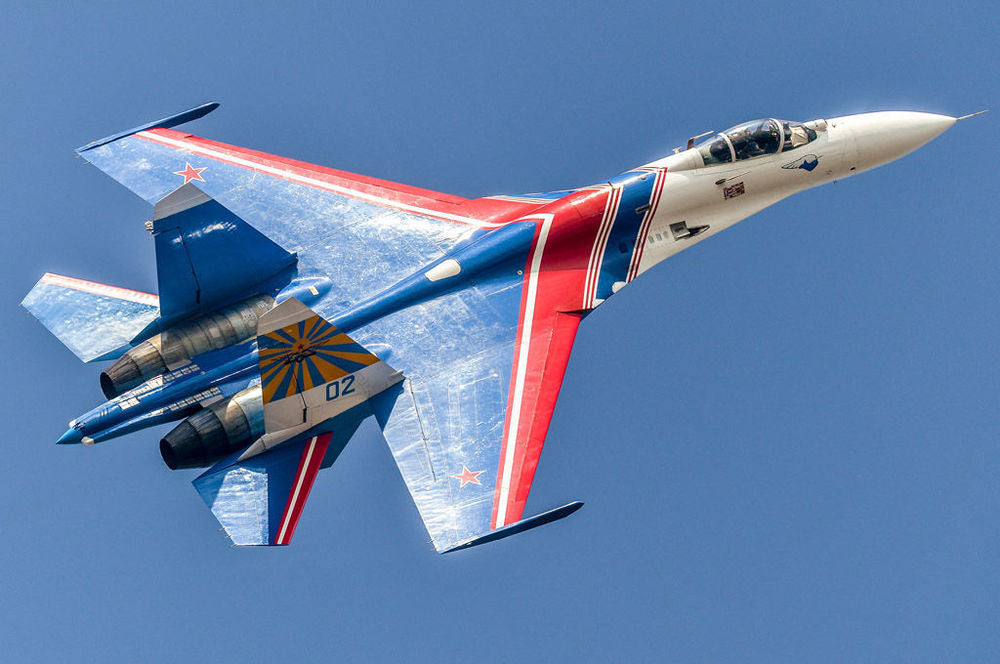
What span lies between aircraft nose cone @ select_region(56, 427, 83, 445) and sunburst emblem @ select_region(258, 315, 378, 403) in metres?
3.32

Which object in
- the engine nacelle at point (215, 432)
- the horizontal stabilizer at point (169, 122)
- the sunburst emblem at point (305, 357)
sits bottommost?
the engine nacelle at point (215, 432)

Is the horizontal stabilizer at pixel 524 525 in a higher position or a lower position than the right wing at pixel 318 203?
lower

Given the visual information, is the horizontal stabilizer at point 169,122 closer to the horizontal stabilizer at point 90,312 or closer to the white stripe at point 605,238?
the horizontal stabilizer at point 90,312

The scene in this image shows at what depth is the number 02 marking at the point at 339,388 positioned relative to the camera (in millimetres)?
26297

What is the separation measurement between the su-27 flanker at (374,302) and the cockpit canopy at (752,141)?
0.14 ft

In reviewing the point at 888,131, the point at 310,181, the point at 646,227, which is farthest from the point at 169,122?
the point at 888,131

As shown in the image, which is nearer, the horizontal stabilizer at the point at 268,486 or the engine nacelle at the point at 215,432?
the horizontal stabilizer at the point at 268,486

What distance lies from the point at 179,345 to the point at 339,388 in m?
3.01

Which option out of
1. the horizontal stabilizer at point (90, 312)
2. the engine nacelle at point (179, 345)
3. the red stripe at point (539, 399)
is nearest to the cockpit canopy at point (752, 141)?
the red stripe at point (539, 399)

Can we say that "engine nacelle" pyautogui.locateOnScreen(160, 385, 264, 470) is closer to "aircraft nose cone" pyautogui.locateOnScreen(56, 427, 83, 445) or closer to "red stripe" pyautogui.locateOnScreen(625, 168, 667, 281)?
"aircraft nose cone" pyautogui.locateOnScreen(56, 427, 83, 445)

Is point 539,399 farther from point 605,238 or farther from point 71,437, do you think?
point 71,437

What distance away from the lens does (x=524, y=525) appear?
81.7ft

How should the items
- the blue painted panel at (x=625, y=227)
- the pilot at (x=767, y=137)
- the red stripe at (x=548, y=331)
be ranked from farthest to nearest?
the pilot at (x=767, y=137) < the blue painted panel at (x=625, y=227) < the red stripe at (x=548, y=331)

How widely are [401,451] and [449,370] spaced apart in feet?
6.22
